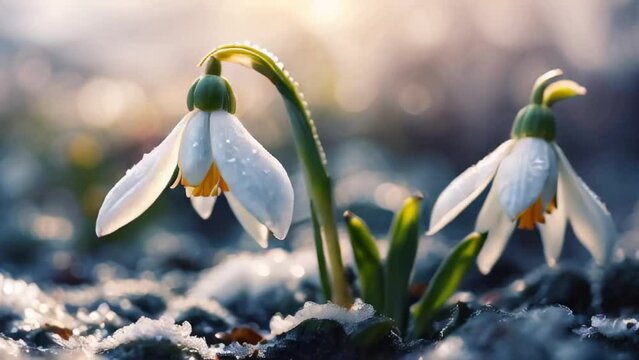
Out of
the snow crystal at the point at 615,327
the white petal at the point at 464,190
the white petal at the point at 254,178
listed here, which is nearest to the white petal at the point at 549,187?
the white petal at the point at 464,190

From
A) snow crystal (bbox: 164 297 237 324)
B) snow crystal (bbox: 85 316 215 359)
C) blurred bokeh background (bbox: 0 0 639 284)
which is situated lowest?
snow crystal (bbox: 85 316 215 359)

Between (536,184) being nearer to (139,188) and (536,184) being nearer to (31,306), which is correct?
(139,188)

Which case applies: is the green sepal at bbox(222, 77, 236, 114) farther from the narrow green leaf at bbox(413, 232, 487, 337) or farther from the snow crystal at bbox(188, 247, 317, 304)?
the snow crystal at bbox(188, 247, 317, 304)

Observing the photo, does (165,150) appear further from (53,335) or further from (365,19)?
(365,19)

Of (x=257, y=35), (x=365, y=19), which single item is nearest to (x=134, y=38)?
(x=257, y=35)

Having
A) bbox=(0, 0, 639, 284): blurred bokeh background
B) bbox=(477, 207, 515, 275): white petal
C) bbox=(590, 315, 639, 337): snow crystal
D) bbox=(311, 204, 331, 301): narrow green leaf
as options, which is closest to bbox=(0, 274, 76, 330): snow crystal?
bbox=(311, 204, 331, 301): narrow green leaf

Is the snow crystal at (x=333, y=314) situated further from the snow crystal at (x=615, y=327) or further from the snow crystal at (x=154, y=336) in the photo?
the snow crystal at (x=615, y=327)
